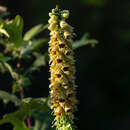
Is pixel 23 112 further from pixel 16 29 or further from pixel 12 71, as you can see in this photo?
pixel 16 29

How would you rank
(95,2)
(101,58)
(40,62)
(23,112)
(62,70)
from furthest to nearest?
(95,2) < (101,58) < (40,62) < (23,112) < (62,70)

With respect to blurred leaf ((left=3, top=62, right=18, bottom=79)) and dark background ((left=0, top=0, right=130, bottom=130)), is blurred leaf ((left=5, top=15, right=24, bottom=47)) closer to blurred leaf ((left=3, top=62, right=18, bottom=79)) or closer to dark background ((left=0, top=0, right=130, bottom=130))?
blurred leaf ((left=3, top=62, right=18, bottom=79))

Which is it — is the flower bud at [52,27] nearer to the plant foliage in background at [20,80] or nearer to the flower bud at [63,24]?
the flower bud at [63,24]

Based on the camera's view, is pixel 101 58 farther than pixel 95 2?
No

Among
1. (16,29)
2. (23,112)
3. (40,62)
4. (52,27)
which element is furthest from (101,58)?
(52,27)

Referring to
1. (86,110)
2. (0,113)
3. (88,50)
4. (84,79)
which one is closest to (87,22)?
(88,50)

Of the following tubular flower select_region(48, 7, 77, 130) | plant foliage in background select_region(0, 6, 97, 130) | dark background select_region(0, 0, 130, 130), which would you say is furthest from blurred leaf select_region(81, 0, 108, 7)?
tubular flower select_region(48, 7, 77, 130)
